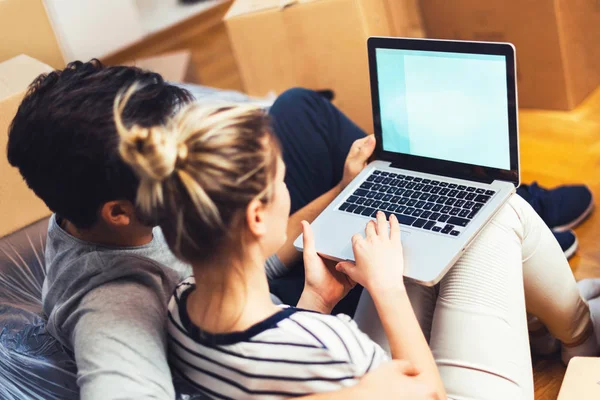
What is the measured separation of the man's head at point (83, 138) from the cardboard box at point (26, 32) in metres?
0.72

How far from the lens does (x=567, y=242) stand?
1.43 meters

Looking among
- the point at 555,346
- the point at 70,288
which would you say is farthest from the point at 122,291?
the point at 555,346

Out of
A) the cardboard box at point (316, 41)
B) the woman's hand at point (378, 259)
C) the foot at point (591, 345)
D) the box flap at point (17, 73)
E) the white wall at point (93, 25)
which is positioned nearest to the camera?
the woman's hand at point (378, 259)

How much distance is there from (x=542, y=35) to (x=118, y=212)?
1.33 metres

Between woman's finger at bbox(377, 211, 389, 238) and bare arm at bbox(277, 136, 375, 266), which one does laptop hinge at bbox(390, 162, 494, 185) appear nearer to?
bare arm at bbox(277, 136, 375, 266)

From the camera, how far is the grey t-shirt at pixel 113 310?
746mm

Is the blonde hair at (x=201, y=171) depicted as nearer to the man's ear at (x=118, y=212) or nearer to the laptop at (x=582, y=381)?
the man's ear at (x=118, y=212)

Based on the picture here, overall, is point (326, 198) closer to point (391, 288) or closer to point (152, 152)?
point (391, 288)

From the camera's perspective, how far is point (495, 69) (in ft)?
3.28

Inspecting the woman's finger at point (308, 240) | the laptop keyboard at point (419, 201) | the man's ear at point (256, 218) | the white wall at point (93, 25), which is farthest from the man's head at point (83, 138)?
the white wall at point (93, 25)

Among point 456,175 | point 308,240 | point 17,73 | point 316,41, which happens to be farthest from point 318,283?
point 316,41

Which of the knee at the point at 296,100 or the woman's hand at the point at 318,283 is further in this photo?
the knee at the point at 296,100

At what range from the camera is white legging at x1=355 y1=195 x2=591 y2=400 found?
904 mm

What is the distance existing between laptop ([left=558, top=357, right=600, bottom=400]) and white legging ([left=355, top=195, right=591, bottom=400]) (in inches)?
2.5
